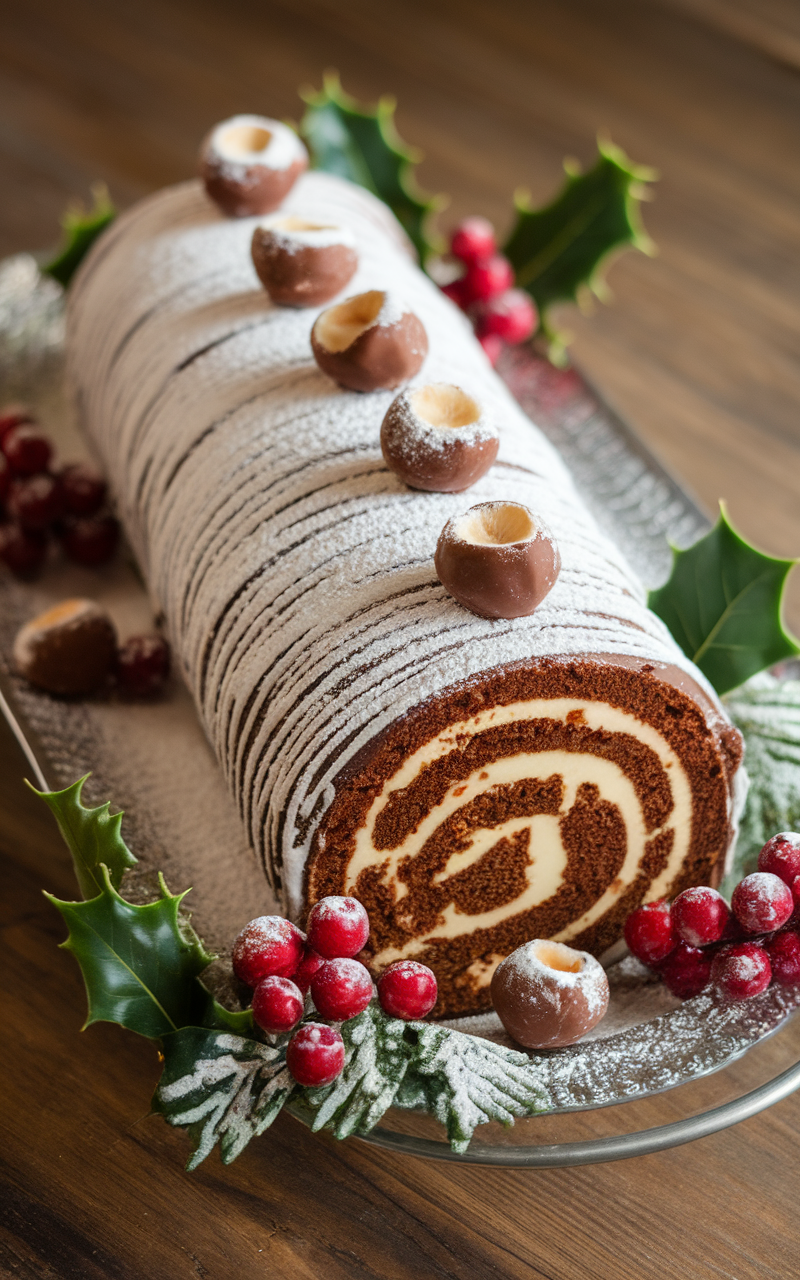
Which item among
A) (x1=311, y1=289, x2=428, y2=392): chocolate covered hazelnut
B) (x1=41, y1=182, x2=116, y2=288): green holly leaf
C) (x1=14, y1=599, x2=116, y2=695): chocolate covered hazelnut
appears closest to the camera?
(x1=311, y1=289, x2=428, y2=392): chocolate covered hazelnut

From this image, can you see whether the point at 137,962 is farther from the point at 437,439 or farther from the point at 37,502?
Result: the point at 37,502

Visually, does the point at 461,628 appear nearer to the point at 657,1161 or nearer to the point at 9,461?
the point at 657,1161

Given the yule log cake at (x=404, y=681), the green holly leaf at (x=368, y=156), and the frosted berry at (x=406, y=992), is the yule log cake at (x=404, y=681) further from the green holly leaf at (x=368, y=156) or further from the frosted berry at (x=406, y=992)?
the green holly leaf at (x=368, y=156)

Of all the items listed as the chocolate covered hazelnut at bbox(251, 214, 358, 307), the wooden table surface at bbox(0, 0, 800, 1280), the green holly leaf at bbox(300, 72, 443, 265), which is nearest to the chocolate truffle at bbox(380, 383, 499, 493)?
the chocolate covered hazelnut at bbox(251, 214, 358, 307)

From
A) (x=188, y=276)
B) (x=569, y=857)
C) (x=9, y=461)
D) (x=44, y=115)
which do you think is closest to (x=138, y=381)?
(x=188, y=276)

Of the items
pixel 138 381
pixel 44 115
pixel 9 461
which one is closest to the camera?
pixel 138 381

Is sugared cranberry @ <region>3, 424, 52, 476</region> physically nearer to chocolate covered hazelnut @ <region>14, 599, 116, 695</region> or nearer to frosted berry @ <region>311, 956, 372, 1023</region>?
chocolate covered hazelnut @ <region>14, 599, 116, 695</region>

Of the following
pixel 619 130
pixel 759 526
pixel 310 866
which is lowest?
pixel 310 866

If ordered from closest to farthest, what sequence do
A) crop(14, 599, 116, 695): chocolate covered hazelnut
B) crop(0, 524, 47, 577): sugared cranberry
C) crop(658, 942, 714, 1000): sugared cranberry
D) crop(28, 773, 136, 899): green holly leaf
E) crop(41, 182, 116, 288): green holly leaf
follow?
crop(28, 773, 136, 899): green holly leaf < crop(658, 942, 714, 1000): sugared cranberry < crop(14, 599, 116, 695): chocolate covered hazelnut < crop(0, 524, 47, 577): sugared cranberry < crop(41, 182, 116, 288): green holly leaf
